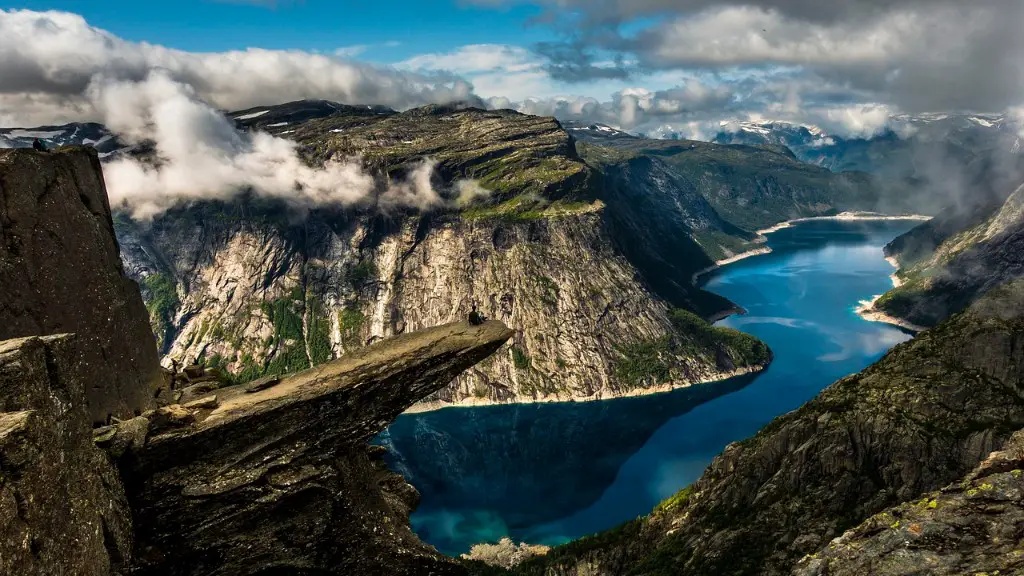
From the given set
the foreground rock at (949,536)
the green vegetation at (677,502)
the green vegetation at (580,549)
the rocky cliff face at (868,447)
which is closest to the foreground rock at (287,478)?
the foreground rock at (949,536)

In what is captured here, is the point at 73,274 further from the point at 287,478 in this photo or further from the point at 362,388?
the point at 362,388

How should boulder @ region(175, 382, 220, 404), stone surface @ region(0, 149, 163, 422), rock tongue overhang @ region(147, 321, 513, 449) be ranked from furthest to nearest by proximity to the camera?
boulder @ region(175, 382, 220, 404) < rock tongue overhang @ region(147, 321, 513, 449) < stone surface @ region(0, 149, 163, 422)

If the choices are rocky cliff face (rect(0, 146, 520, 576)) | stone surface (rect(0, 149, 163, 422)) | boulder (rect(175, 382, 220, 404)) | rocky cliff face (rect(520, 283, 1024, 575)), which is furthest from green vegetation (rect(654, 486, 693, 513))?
stone surface (rect(0, 149, 163, 422))

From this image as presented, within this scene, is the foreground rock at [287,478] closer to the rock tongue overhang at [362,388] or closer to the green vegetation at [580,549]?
the rock tongue overhang at [362,388]

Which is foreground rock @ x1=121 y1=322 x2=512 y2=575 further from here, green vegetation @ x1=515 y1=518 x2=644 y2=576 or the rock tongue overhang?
green vegetation @ x1=515 y1=518 x2=644 y2=576

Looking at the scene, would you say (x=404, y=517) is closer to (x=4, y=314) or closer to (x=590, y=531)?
(x=4, y=314)
